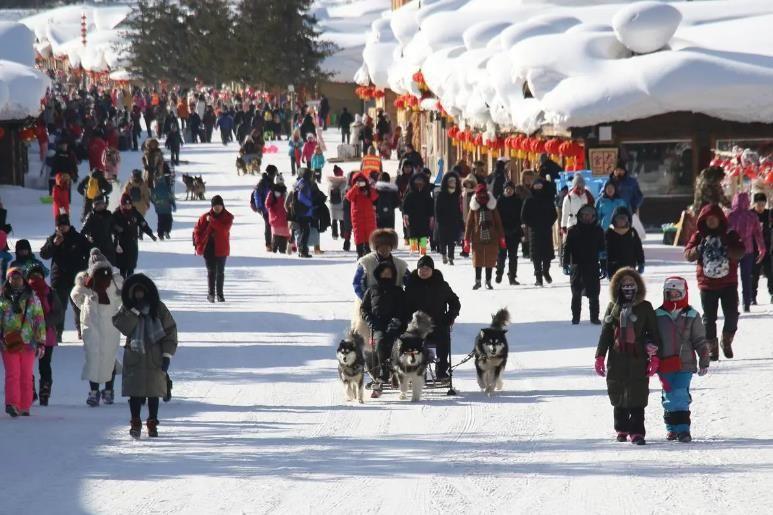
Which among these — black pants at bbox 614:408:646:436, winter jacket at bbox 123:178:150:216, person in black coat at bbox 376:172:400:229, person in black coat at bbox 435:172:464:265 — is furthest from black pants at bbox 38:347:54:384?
winter jacket at bbox 123:178:150:216

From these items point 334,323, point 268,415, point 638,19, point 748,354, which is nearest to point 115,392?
point 268,415

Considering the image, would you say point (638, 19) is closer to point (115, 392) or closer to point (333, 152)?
point (115, 392)

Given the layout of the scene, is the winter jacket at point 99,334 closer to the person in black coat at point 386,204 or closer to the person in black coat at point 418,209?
the person in black coat at point 418,209

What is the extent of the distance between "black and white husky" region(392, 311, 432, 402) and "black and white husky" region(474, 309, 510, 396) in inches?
16.9

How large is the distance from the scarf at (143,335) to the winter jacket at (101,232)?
24.4 ft

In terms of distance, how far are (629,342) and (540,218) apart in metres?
10.2

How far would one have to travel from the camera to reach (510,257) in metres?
22.3

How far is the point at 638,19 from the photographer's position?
29594 millimetres

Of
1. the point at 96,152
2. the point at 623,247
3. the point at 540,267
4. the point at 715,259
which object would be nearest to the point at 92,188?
the point at 540,267

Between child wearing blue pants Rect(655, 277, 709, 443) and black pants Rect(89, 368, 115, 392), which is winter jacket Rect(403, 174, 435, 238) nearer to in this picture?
black pants Rect(89, 368, 115, 392)

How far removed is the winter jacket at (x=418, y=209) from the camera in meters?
25.2

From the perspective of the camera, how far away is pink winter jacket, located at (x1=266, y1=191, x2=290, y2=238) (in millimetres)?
26891

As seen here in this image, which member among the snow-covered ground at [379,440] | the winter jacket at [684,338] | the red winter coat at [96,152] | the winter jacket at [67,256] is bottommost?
the snow-covered ground at [379,440]

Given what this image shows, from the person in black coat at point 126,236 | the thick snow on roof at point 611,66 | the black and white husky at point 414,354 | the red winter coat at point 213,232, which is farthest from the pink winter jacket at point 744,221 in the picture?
the thick snow on roof at point 611,66
